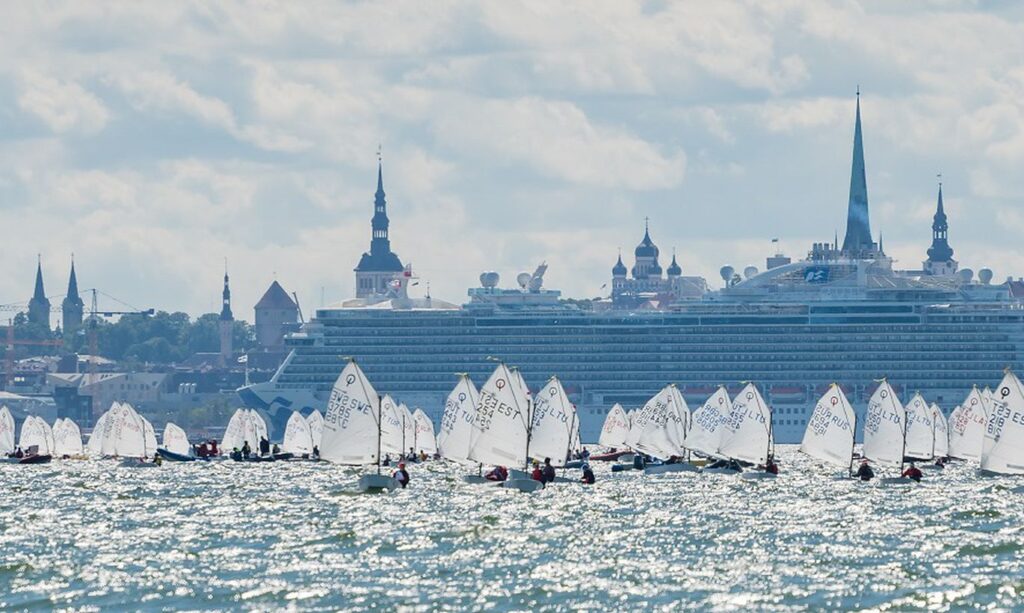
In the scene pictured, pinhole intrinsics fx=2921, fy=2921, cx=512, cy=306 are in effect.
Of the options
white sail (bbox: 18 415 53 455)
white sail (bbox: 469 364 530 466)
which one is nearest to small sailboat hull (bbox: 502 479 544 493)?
white sail (bbox: 469 364 530 466)

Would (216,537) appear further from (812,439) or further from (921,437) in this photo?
(921,437)

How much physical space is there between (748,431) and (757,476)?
3138mm

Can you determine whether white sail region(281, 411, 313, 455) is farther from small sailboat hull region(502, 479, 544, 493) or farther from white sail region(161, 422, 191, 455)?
small sailboat hull region(502, 479, 544, 493)

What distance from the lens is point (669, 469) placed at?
4884 inches

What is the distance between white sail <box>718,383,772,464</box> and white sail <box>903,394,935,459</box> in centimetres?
1793

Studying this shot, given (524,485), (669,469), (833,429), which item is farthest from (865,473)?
(524,485)

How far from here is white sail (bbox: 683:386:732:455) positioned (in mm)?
126375

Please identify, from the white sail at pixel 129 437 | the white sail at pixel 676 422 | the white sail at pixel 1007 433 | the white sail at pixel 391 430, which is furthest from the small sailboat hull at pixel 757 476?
the white sail at pixel 129 437

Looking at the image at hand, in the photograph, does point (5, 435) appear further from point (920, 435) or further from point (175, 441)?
point (920, 435)

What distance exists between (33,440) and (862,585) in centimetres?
10056

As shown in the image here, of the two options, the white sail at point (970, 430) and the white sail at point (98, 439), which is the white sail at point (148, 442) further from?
the white sail at point (970, 430)

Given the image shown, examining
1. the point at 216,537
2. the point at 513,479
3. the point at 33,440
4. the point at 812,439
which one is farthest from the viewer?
the point at 33,440

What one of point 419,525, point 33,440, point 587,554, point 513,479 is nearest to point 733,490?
point 513,479

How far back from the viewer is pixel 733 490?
10588 cm
